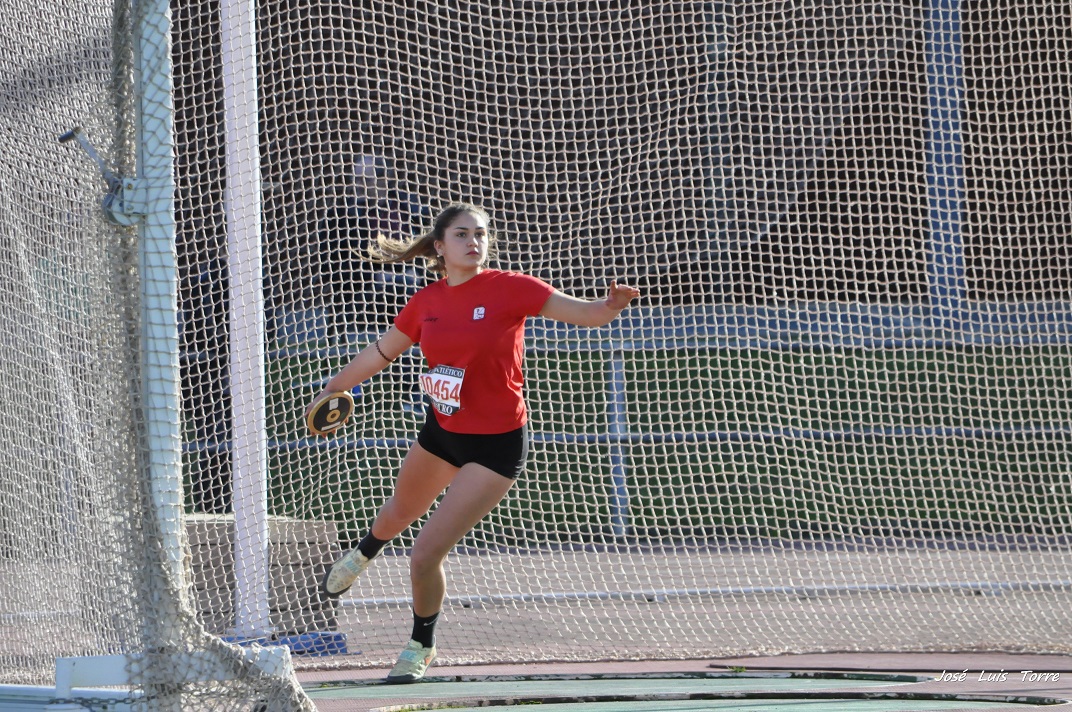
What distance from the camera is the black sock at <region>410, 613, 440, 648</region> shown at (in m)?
5.24

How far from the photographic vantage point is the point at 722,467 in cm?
994

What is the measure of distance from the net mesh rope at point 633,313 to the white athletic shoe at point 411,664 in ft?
3.78

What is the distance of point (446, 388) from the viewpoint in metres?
5.06

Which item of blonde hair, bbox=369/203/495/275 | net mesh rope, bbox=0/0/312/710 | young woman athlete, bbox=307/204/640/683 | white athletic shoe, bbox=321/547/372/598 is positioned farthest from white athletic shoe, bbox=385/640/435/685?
blonde hair, bbox=369/203/495/275

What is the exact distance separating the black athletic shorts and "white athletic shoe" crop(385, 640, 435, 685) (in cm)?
78

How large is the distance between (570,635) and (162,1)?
13.9 ft

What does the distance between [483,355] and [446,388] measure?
193 millimetres

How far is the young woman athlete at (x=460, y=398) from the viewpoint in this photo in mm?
5016

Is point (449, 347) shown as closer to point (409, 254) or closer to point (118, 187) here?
point (409, 254)

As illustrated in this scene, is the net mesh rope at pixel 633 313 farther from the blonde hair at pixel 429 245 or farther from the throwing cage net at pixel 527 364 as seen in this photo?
the blonde hair at pixel 429 245

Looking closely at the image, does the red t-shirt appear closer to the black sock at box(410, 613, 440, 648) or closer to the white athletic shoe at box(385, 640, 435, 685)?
the black sock at box(410, 613, 440, 648)

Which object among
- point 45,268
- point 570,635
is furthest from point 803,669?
point 45,268

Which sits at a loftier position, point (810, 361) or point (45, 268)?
point (45, 268)

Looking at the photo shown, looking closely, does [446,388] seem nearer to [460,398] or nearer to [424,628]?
[460,398]
